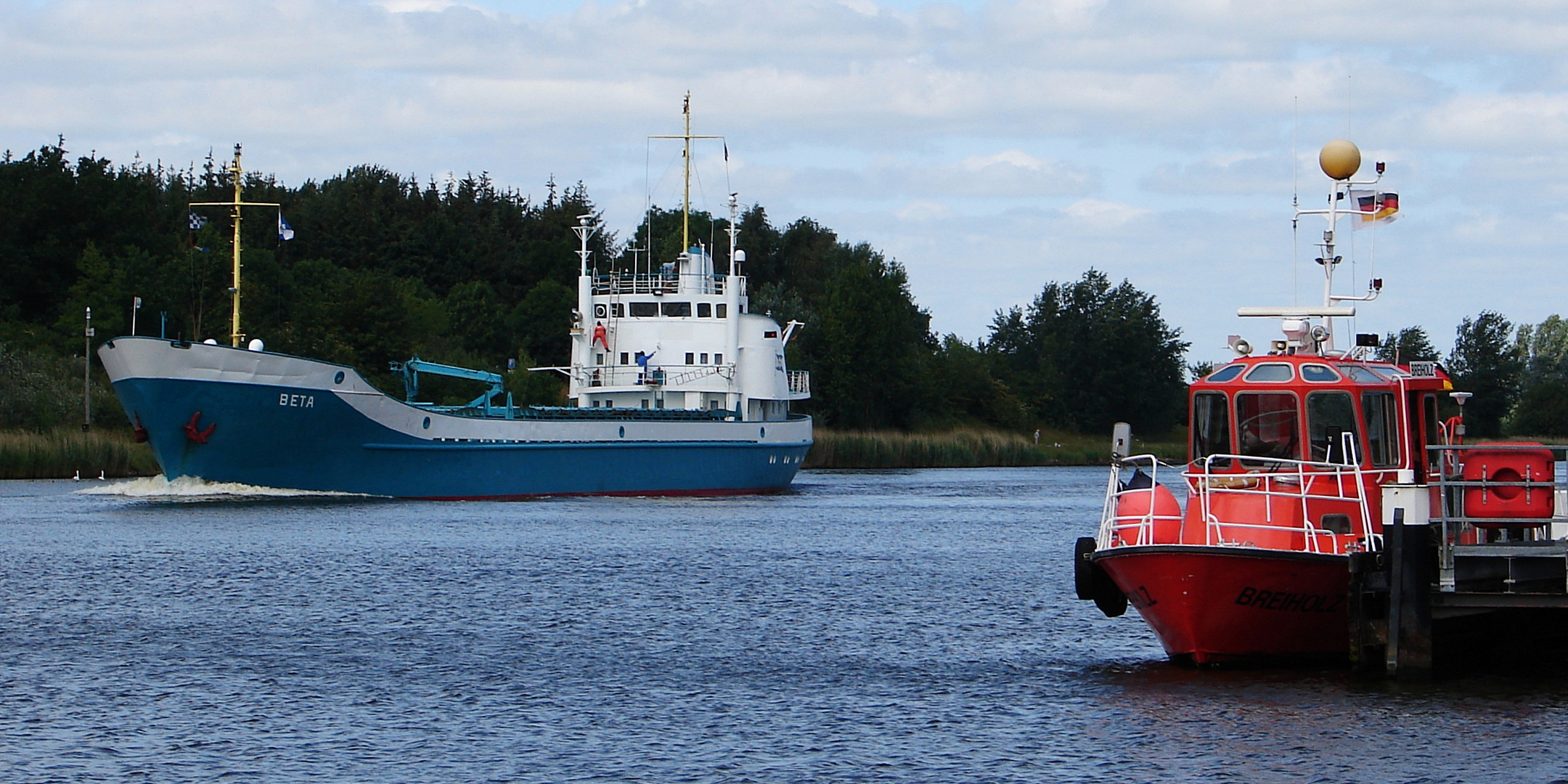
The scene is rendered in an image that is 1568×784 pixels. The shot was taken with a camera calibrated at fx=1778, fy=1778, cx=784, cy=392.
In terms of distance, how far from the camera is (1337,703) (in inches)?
691

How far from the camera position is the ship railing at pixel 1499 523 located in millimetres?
18156

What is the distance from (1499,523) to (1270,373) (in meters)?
2.80

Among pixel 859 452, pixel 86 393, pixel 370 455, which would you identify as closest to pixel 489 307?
pixel 859 452

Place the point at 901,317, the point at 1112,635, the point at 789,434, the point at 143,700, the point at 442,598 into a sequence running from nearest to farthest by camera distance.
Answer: the point at 143,700 < the point at 1112,635 < the point at 442,598 < the point at 789,434 < the point at 901,317

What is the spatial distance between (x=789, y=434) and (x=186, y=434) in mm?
21794

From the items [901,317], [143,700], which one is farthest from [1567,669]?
[901,317]

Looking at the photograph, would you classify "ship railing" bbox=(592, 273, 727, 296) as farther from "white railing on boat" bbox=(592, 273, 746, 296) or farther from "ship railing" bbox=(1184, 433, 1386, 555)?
"ship railing" bbox=(1184, 433, 1386, 555)

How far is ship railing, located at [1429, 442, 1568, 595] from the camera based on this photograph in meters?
18.2

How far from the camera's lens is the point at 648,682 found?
19859mm

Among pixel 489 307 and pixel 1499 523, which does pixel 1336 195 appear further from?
pixel 489 307

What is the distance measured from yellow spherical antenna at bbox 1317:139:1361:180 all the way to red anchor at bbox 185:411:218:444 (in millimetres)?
32962

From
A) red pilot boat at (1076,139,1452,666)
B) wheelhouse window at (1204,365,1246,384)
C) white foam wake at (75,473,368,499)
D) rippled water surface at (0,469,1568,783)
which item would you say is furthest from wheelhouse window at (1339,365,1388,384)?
white foam wake at (75,473,368,499)

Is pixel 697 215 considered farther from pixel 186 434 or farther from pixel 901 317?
pixel 186 434

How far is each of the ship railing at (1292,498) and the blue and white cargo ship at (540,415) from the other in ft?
105
